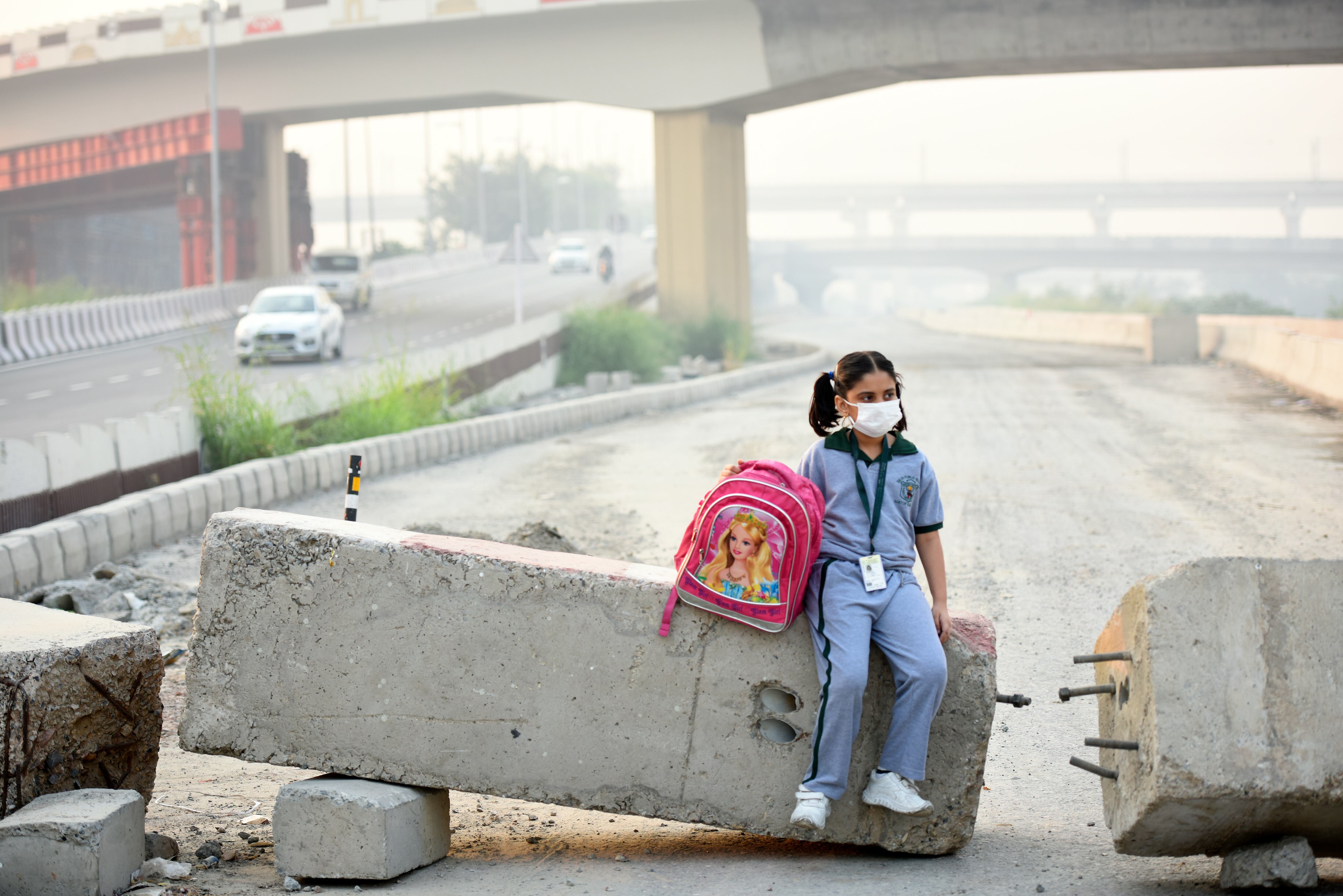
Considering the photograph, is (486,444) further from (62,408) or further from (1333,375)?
(1333,375)

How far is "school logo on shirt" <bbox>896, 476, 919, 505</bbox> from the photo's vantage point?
4.31 m

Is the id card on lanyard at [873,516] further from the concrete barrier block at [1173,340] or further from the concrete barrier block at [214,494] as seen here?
the concrete barrier block at [1173,340]

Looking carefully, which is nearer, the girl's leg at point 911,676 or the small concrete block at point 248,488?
the girl's leg at point 911,676

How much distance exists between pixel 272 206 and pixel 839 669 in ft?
144

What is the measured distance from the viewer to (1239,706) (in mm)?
3670

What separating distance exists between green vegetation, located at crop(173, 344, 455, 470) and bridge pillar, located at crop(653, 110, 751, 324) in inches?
657

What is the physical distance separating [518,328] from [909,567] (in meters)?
19.0

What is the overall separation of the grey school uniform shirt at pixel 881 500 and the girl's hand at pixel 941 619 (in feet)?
0.55

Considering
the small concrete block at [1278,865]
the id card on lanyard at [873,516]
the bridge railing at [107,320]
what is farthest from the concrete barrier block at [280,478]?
the bridge railing at [107,320]

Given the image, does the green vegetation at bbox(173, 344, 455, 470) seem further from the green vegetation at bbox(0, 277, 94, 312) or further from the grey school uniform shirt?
the green vegetation at bbox(0, 277, 94, 312)

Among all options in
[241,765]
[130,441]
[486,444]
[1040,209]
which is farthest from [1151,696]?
[1040,209]

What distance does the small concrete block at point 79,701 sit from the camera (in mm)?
4129

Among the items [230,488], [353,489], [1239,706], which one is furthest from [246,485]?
[1239,706]

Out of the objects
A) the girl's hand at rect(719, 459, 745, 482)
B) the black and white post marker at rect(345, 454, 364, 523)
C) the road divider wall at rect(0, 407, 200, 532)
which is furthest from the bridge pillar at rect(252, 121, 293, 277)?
the girl's hand at rect(719, 459, 745, 482)
